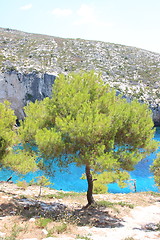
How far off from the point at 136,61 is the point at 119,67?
29.4ft

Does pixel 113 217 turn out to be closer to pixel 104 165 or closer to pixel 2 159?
pixel 104 165

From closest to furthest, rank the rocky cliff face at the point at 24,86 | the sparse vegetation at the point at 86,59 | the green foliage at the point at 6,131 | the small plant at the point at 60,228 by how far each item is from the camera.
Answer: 1. the small plant at the point at 60,228
2. the green foliage at the point at 6,131
3. the rocky cliff face at the point at 24,86
4. the sparse vegetation at the point at 86,59

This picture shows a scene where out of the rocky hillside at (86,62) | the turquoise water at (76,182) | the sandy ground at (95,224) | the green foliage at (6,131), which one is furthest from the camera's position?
the rocky hillside at (86,62)

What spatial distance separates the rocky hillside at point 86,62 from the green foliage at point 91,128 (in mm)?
41924

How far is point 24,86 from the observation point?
171ft

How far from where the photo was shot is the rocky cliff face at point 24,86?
5131 centimetres

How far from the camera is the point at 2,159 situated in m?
11.0

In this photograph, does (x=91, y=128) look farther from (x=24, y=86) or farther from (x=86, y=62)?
(x=86, y=62)

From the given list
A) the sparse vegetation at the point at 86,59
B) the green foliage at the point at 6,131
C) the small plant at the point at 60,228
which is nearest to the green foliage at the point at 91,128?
the green foliage at the point at 6,131

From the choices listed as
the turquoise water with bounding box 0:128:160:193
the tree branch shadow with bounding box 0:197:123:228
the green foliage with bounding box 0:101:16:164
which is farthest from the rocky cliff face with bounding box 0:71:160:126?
the tree branch shadow with bounding box 0:197:123:228

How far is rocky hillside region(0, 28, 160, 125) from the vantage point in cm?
5325

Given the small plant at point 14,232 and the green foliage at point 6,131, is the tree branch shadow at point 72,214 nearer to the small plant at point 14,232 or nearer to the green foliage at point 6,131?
the small plant at point 14,232

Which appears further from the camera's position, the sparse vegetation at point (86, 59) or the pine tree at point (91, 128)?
the sparse vegetation at point (86, 59)

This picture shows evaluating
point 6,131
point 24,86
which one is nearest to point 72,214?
point 6,131
